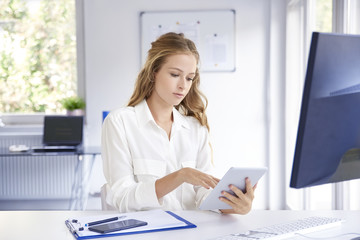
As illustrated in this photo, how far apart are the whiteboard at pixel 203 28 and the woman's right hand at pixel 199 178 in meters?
3.11

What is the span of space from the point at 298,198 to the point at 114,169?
2.73 metres

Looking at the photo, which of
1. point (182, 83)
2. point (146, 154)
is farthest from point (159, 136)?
point (182, 83)

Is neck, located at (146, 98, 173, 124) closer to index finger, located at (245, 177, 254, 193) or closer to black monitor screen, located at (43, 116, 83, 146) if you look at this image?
index finger, located at (245, 177, 254, 193)

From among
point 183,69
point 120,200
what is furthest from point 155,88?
point 120,200

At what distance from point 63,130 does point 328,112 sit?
11.3 ft

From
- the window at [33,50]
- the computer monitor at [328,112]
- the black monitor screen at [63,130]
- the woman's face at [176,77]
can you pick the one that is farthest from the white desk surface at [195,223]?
the window at [33,50]

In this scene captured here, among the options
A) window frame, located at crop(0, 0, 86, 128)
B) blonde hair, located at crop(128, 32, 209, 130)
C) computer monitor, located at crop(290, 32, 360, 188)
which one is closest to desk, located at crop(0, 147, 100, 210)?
window frame, located at crop(0, 0, 86, 128)

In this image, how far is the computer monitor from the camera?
0.90m

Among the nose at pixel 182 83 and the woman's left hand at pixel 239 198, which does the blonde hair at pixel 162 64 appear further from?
the woman's left hand at pixel 239 198

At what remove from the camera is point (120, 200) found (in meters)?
1.54

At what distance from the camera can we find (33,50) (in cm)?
465

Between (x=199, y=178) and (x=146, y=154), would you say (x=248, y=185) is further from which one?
(x=146, y=154)

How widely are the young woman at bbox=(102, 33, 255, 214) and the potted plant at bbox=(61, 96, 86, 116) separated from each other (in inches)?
107

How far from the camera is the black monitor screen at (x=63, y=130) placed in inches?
160
